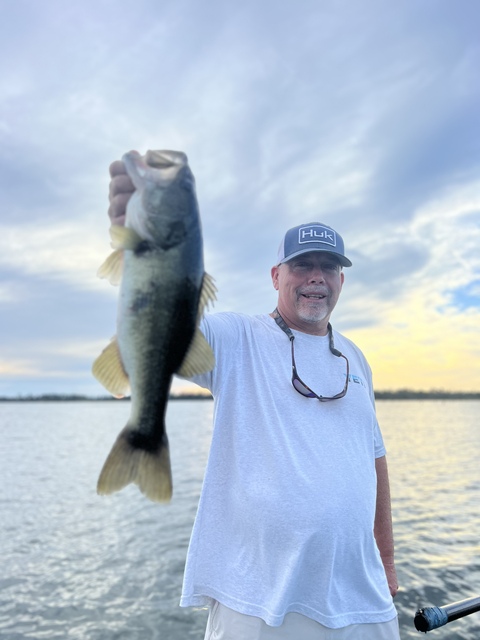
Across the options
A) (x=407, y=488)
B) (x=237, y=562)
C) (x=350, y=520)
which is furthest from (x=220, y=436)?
(x=407, y=488)

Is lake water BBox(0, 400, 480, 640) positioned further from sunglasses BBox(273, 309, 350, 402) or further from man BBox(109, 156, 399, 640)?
→ sunglasses BBox(273, 309, 350, 402)

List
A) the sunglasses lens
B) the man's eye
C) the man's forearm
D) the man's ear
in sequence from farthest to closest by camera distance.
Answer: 1. the man's ear
2. the man's forearm
3. the man's eye
4. the sunglasses lens

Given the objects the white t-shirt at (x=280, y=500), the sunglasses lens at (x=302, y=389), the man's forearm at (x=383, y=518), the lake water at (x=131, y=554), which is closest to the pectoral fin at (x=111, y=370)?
the white t-shirt at (x=280, y=500)

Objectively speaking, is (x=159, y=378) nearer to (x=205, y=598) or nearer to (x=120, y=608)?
(x=205, y=598)

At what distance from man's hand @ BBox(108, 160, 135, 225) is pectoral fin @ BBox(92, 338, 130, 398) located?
1.84ft

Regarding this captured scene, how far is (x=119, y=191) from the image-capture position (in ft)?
7.65

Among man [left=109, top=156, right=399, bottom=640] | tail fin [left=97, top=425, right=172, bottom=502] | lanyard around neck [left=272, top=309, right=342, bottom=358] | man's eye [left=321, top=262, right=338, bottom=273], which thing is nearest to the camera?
tail fin [left=97, top=425, right=172, bottom=502]

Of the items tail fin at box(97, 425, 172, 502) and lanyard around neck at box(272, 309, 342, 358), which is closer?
tail fin at box(97, 425, 172, 502)

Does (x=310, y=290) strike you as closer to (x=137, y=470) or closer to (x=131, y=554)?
(x=137, y=470)

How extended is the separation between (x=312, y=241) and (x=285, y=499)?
1.87 metres

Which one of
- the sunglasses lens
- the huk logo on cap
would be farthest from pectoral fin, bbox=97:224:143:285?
the huk logo on cap

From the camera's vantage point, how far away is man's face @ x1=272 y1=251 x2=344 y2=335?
152 inches

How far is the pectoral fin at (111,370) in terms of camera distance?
7.36 ft

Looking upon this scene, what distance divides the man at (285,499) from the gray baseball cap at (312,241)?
429mm
